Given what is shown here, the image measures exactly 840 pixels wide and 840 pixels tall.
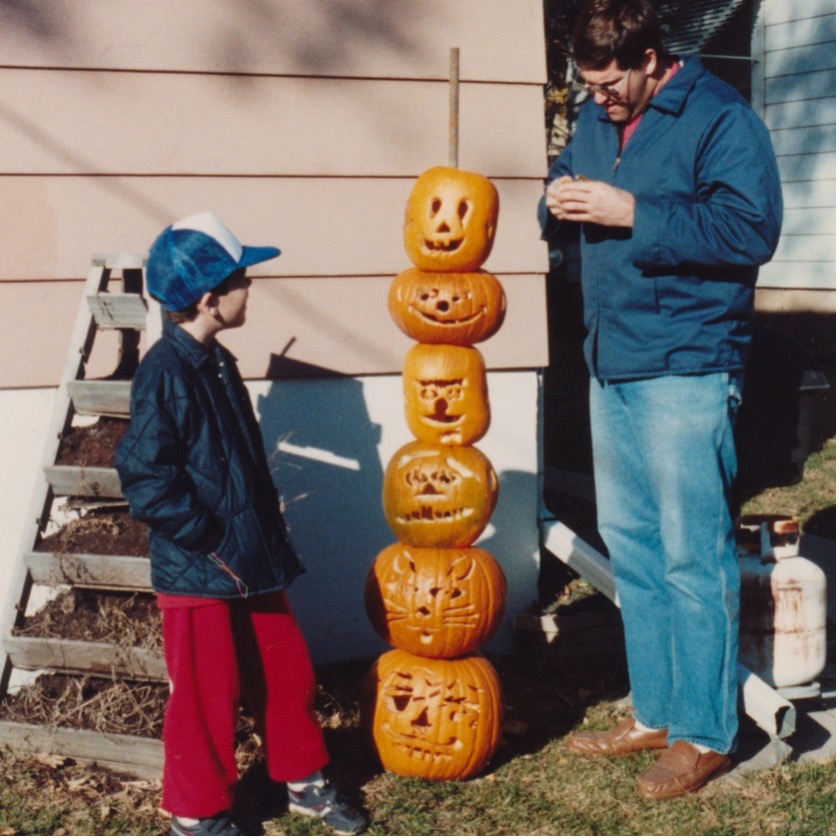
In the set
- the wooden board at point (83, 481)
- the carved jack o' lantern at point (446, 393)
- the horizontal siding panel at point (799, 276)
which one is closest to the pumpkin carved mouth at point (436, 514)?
the carved jack o' lantern at point (446, 393)

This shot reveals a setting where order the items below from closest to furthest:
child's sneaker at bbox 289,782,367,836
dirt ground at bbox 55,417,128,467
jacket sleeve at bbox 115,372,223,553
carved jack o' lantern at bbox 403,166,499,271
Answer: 1. jacket sleeve at bbox 115,372,223,553
2. child's sneaker at bbox 289,782,367,836
3. carved jack o' lantern at bbox 403,166,499,271
4. dirt ground at bbox 55,417,128,467

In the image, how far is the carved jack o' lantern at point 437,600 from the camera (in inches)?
146

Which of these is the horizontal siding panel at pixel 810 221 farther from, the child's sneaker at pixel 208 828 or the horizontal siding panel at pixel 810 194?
the child's sneaker at pixel 208 828

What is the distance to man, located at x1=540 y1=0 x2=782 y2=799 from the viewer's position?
3213 mm

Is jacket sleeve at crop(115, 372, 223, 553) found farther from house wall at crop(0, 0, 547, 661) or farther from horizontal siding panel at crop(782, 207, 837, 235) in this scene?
horizontal siding panel at crop(782, 207, 837, 235)

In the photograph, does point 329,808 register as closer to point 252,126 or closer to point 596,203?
point 596,203

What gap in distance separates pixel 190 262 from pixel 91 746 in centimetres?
172

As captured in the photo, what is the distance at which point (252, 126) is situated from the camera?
169 inches

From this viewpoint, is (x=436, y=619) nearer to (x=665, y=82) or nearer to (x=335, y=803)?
(x=335, y=803)

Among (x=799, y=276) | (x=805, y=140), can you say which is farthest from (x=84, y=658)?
(x=805, y=140)

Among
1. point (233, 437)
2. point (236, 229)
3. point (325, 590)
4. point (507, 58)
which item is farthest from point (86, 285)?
point (507, 58)

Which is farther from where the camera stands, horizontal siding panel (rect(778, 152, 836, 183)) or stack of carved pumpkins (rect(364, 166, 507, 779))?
horizontal siding panel (rect(778, 152, 836, 183))

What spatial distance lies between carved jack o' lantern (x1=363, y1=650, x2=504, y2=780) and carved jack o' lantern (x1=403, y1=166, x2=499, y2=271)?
55.1 inches

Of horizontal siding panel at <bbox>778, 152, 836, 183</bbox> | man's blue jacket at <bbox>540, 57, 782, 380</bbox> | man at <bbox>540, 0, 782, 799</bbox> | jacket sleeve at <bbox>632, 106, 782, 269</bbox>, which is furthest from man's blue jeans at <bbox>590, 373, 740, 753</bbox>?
horizontal siding panel at <bbox>778, 152, 836, 183</bbox>
